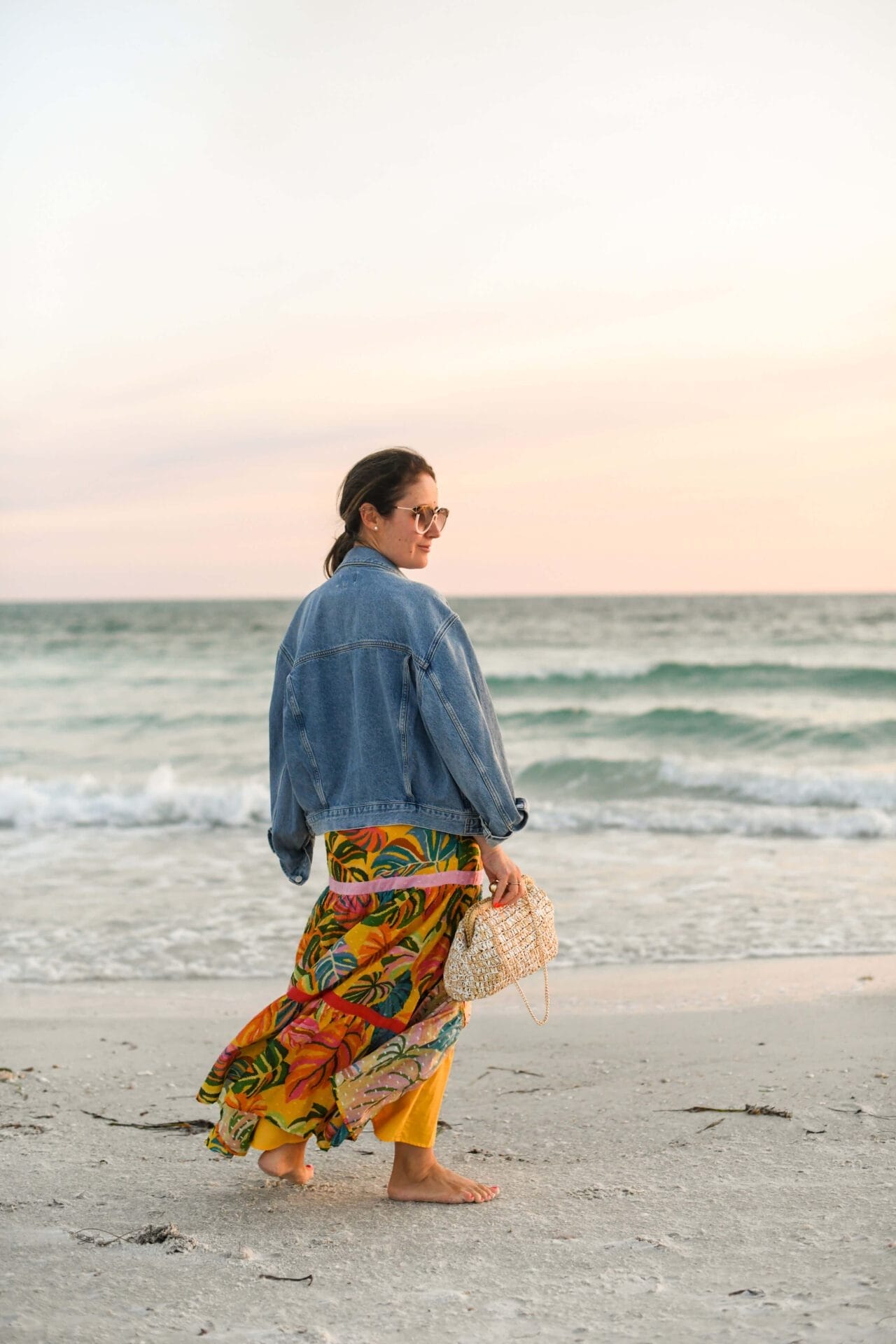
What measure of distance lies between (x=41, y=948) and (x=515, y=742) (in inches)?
416

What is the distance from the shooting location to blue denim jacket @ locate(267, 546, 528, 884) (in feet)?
8.59

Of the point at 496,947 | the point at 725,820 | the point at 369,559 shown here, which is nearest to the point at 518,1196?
the point at 496,947

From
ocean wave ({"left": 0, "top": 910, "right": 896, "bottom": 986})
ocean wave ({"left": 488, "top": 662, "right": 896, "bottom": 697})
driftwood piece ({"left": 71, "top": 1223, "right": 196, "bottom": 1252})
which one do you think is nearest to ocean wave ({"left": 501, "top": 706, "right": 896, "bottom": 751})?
ocean wave ({"left": 488, "top": 662, "right": 896, "bottom": 697})

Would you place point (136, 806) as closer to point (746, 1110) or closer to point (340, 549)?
point (746, 1110)

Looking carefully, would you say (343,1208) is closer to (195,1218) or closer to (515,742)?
(195,1218)

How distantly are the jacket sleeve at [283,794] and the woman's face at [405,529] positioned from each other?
0.36 m

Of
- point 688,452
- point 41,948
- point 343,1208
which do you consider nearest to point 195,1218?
point 343,1208

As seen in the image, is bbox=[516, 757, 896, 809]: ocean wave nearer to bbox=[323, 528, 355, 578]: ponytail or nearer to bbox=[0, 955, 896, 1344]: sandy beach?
bbox=[0, 955, 896, 1344]: sandy beach

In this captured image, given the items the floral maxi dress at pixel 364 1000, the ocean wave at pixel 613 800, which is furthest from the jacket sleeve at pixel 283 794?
the ocean wave at pixel 613 800

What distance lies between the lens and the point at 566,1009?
4.63 meters

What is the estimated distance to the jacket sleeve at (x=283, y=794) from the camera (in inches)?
113

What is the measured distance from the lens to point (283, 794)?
2896mm

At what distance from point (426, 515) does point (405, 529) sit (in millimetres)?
60

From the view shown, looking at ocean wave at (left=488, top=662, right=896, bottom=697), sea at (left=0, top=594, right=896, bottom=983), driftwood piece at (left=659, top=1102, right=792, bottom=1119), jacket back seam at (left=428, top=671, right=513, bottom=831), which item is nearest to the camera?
jacket back seam at (left=428, top=671, right=513, bottom=831)
